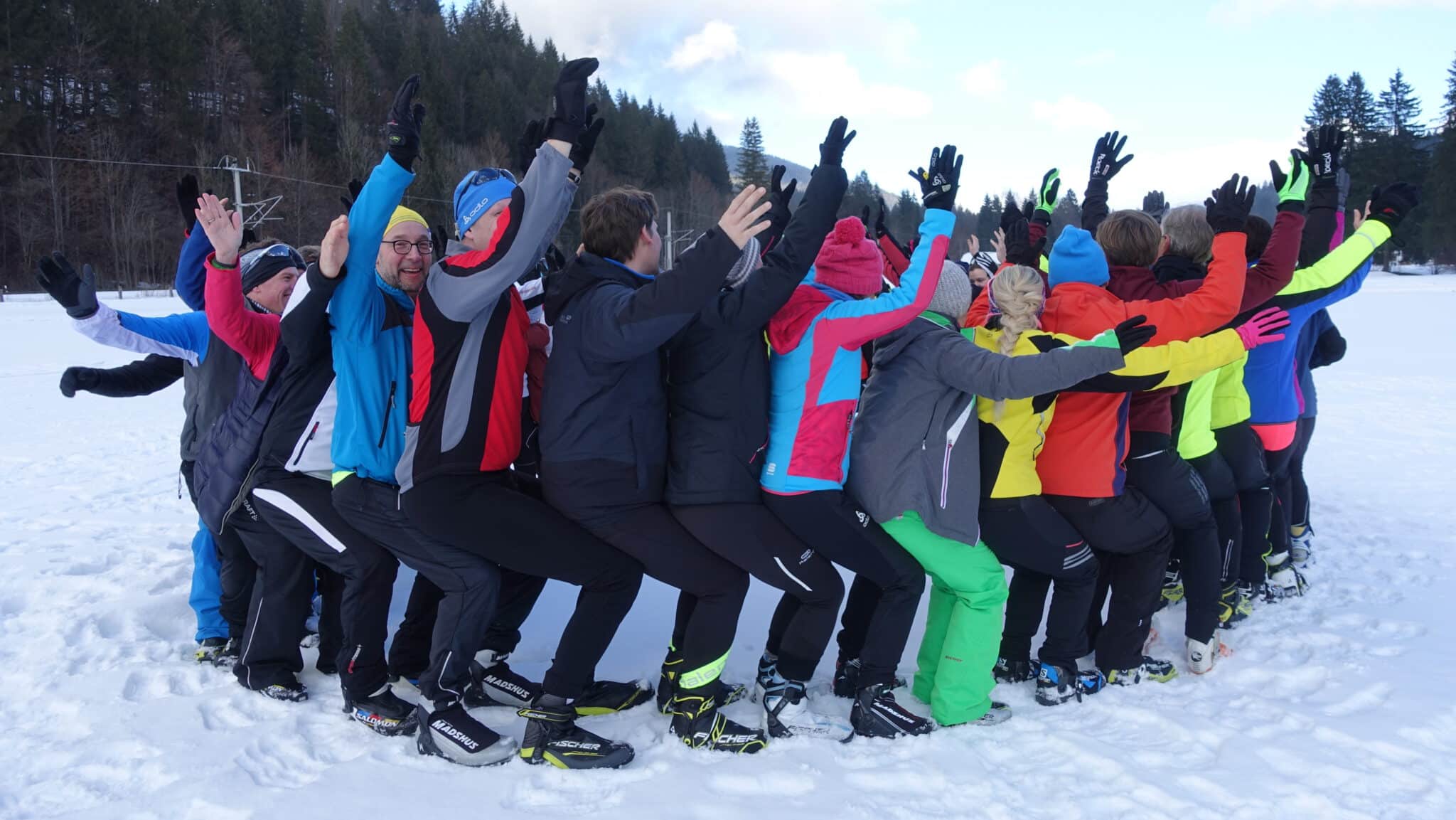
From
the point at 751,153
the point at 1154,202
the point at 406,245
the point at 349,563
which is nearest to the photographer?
the point at 349,563

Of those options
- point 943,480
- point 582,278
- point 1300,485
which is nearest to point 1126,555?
point 943,480

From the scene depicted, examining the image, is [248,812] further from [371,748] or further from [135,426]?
[135,426]

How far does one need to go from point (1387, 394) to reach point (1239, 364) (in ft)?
31.3

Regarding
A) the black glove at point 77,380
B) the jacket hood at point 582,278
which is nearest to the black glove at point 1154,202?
the jacket hood at point 582,278

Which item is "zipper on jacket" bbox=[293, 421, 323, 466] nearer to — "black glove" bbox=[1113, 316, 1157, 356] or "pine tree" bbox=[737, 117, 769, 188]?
"black glove" bbox=[1113, 316, 1157, 356]

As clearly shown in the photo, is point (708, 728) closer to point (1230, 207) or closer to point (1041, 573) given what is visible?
point (1041, 573)

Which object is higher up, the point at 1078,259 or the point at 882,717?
the point at 1078,259

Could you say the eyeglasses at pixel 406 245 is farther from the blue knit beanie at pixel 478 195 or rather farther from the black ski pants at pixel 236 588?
the black ski pants at pixel 236 588

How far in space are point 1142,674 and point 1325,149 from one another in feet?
8.63

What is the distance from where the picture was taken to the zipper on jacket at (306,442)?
3438 mm

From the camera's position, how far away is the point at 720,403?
3.12m

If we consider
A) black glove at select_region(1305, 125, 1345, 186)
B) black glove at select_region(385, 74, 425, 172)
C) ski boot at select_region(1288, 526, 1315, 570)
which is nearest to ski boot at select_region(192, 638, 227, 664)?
black glove at select_region(385, 74, 425, 172)

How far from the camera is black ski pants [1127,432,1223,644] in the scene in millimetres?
3781

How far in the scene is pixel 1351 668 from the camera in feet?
12.0
